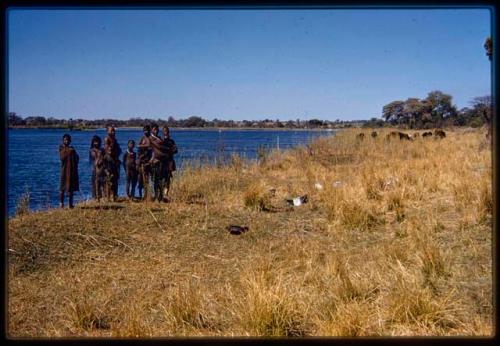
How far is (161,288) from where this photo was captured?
5859mm

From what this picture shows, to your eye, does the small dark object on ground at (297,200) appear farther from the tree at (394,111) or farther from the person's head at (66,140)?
the tree at (394,111)

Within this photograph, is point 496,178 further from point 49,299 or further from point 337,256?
point 49,299

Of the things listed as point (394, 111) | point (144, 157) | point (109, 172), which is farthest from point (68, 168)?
point (394, 111)

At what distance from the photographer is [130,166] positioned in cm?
1077

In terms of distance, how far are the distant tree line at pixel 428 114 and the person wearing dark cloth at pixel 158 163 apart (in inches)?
862

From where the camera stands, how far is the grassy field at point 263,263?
4766 millimetres

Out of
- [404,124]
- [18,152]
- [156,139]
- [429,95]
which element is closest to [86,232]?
[156,139]

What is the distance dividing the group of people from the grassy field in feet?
1.66

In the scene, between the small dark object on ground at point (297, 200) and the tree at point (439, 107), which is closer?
the small dark object on ground at point (297, 200)

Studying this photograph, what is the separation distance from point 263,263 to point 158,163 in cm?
529

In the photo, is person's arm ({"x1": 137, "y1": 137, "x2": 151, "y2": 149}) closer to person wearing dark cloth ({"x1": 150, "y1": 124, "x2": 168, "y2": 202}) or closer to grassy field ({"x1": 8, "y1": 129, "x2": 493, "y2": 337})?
person wearing dark cloth ({"x1": 150, "y1": 124, "x2": 168, "y2": 202})

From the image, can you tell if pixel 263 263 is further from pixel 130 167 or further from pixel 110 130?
pixel 110 130

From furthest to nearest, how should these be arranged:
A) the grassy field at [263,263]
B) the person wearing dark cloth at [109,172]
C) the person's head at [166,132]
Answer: the person's head at [166,132] < the person wearing dark cloth at [109,172] < the grassy field at [263,263]

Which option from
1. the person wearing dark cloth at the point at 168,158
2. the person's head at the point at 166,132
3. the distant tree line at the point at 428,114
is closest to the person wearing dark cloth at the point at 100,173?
the person wearing dark cloth at the point at 168,158
